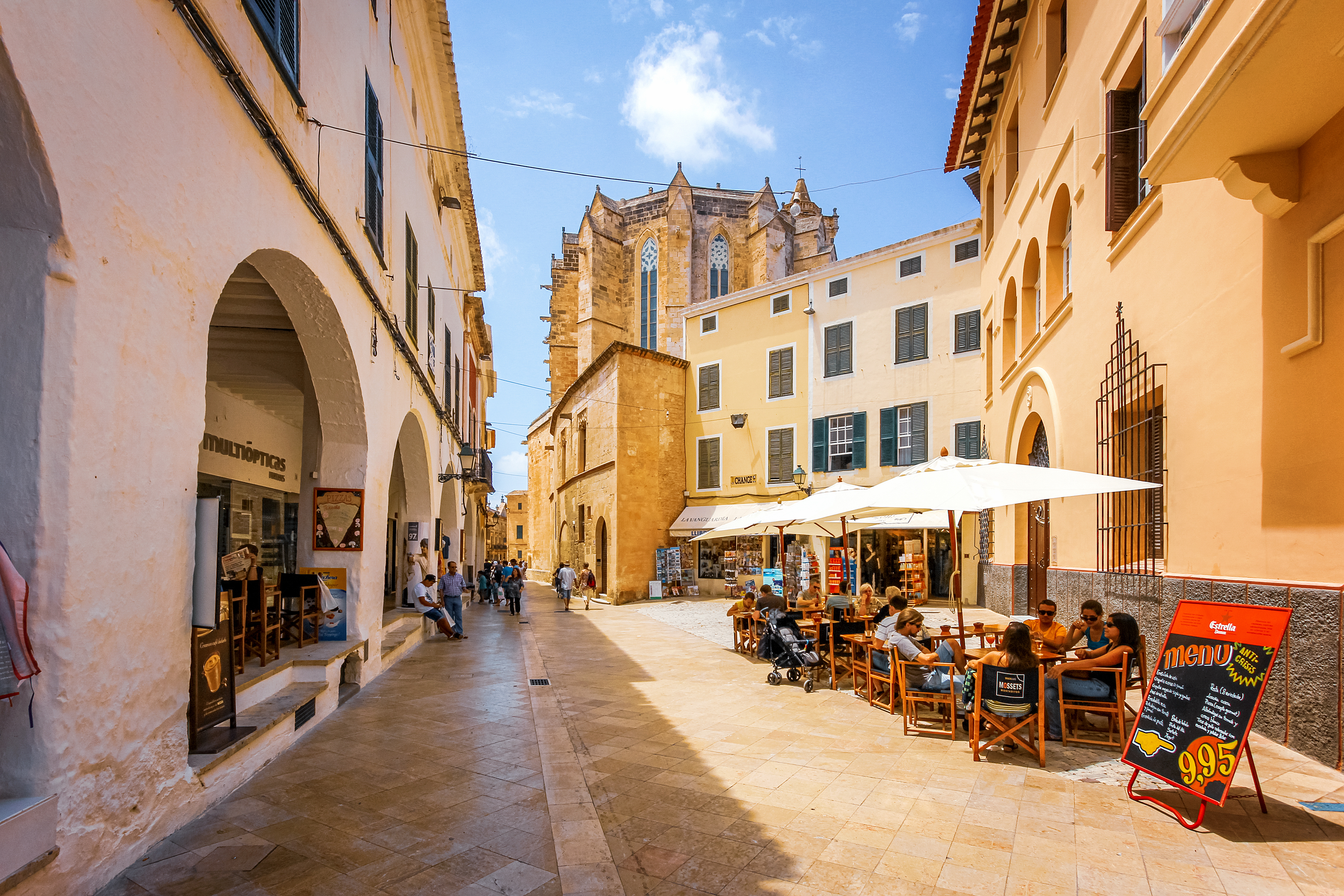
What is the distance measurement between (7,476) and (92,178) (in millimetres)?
1344

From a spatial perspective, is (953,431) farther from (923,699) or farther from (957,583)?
(923,699)

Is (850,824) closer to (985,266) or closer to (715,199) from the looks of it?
(985,266)

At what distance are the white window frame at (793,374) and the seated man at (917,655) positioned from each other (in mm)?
16897

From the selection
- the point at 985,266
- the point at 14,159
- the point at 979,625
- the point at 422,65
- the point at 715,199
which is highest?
the point at 715,199

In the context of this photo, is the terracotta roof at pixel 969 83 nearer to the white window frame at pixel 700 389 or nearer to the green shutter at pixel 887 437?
the green shutter at pixel 887 437

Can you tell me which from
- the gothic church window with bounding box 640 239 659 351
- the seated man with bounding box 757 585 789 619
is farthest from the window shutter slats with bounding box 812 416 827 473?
the gothic church window with bounding box 640 239 659 351

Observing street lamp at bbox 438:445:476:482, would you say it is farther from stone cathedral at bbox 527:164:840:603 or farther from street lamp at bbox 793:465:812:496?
street lamp at bbox 793:465:812:496

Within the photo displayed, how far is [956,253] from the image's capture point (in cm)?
1995

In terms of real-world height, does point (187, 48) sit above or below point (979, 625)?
above

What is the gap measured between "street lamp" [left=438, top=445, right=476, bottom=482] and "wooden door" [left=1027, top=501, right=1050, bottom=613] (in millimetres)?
11425

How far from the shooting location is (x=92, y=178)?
320 cm

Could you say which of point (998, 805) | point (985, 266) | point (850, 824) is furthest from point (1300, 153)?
point (985, 266)

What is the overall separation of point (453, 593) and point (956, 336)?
576 inches

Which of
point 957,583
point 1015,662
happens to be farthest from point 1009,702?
point 957,583
